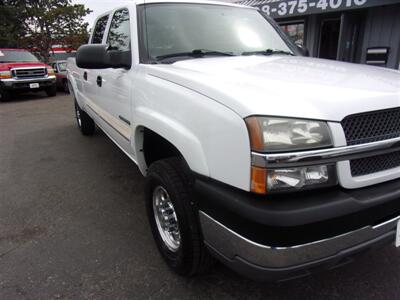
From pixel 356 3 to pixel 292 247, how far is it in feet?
25.2

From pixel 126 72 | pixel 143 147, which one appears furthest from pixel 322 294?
pixel 126 72

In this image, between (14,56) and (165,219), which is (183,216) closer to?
(165,219)

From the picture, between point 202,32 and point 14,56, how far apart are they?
12.3m

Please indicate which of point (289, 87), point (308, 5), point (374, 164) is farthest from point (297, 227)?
point (308, 5)

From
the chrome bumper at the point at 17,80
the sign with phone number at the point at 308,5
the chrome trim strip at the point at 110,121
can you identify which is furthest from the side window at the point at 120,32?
the chrome bumper at the point at 17,80

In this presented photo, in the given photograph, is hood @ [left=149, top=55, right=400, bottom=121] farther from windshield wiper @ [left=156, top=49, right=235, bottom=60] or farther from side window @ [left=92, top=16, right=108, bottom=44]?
side window @ [left=92, top=16, right=108, bottom=44]

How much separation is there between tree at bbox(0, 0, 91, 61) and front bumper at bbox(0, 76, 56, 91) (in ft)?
20.2

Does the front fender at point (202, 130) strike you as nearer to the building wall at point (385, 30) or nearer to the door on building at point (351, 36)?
the building wall at point (385, 30)

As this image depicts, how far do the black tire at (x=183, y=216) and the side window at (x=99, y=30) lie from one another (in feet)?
7.92

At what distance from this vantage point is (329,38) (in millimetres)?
10055

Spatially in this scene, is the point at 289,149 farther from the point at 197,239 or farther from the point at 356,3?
the point at 356,3

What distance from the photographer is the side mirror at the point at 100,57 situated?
263 cm

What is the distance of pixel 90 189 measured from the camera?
13.0 feet

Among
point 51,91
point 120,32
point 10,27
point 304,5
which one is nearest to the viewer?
point 120,32
